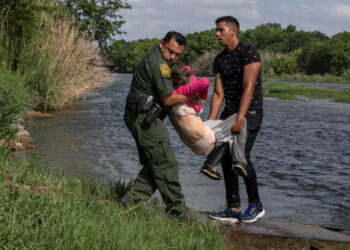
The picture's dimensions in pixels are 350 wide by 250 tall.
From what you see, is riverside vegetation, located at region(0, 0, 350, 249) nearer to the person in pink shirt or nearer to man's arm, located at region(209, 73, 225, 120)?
the person in pink shirt

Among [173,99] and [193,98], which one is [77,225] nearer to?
[173,99]

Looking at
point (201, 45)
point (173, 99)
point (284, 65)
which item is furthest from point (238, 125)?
point (201, 45)

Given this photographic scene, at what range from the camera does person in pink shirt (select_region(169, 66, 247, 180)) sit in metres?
4.38

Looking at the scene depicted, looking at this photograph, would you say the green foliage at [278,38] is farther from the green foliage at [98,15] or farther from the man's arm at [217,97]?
the man's arm at [217,97]

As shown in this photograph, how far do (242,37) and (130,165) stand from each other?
422 ft

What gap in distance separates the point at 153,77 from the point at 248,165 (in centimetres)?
128

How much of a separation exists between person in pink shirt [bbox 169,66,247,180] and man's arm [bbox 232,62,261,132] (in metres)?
0.08

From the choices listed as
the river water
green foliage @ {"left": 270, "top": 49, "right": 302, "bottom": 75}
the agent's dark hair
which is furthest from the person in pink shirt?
green foliage @ {"left": 270, "top": 49, "right": 302, "bottom": 75}

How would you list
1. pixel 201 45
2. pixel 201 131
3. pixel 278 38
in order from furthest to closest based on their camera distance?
1. pixel 201 45
2. pixel 278 38
3. pixel 201 131

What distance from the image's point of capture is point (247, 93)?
4375mm

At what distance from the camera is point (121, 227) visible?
146 inches

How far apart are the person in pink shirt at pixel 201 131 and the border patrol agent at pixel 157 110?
10 cm

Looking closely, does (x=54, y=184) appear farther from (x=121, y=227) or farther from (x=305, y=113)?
(x=305, y=113)

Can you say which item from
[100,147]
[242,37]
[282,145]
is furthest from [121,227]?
[242,37]
